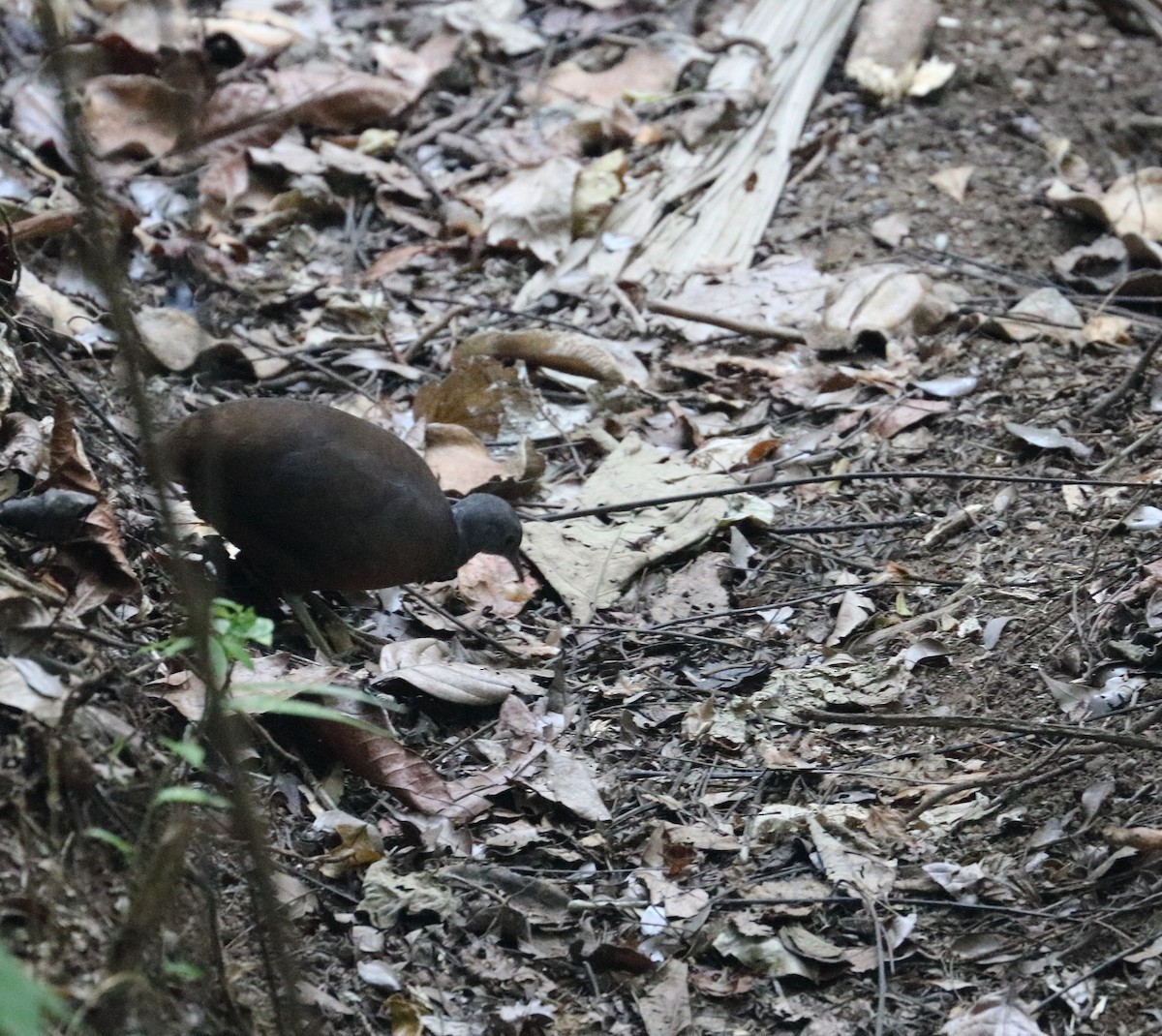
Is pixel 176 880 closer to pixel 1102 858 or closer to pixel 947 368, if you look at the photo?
pixel 1102 858

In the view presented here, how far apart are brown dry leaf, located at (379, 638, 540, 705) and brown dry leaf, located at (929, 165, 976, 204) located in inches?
137

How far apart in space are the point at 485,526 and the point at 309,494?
2.40ft

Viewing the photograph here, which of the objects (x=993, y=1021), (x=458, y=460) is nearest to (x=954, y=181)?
(x=458, y=460)

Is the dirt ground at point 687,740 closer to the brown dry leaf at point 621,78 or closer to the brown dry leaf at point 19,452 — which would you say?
the brown dry leaf at point 19,452

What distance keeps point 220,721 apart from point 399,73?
18.4ft

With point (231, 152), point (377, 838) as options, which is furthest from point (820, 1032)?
point (231, 152)

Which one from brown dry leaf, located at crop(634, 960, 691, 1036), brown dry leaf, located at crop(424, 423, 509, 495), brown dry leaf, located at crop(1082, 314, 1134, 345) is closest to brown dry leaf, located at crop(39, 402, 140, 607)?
brown dry leaf, located at crop(634, 960, 691, 1036)

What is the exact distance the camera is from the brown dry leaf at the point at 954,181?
598cm

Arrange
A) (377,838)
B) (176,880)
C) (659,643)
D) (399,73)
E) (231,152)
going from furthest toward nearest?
(399,73)
(231,152)
(659,643)
(377,838)
(176,880)

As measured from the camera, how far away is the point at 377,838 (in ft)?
9.59

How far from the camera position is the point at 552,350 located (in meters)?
5.05

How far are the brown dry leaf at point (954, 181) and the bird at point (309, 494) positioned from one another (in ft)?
10.9

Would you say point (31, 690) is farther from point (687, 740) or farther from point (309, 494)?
point (687, 740)

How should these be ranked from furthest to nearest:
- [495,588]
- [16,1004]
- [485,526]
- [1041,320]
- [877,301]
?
[877,301] → [1041,320] → [495,588] → [485,526] → [16,1004]
